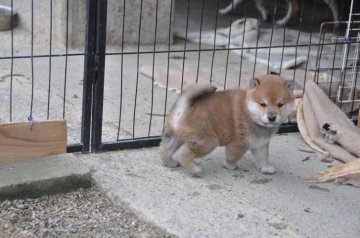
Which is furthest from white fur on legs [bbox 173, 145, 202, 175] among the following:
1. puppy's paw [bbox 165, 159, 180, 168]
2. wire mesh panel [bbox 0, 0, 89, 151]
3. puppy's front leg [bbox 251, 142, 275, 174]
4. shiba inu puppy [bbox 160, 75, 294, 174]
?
wire mesh panel [bbox 0, 0, 89, 151]

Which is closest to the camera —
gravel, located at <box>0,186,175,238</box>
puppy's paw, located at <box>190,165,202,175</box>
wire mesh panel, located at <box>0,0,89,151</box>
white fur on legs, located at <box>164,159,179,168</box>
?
gravel, located at <box>0,186,175,238</box>

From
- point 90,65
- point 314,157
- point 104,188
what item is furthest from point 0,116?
point 314,157

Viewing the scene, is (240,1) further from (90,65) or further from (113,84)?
(90,65)

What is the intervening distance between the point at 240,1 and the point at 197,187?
607 centimetres

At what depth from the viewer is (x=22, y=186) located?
3.58m

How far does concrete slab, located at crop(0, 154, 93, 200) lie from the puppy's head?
3.50 ft

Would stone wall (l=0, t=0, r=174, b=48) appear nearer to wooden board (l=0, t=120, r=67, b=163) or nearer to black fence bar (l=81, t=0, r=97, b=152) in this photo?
black fence bar (l=81, t=0, r=97, b=152)

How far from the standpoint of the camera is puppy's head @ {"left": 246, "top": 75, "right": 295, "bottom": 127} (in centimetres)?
386

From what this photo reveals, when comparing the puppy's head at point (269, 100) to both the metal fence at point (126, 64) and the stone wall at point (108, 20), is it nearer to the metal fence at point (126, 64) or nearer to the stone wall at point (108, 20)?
the metal fence at point (126, 64)

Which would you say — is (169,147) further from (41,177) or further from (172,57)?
(172,57)

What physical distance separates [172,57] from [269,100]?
3.14 m

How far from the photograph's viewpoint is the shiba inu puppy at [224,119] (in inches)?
152

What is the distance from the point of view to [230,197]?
3697 millimetres

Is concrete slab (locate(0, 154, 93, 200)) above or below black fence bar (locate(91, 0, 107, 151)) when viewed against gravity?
below
